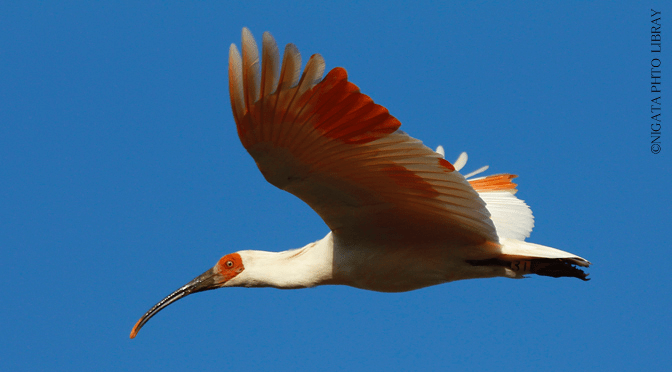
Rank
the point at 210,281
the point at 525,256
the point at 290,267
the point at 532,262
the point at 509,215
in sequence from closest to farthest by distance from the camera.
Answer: the point at 525,256 < the point at 532,262 < the point at 290,267 < the point at 210,281 < the point at 509,215

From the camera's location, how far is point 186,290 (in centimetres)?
666

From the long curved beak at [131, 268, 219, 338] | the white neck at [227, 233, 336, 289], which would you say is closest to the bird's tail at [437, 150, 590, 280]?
the white neck at [227, 233, 336, 289]

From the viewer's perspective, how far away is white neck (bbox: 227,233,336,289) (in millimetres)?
5867

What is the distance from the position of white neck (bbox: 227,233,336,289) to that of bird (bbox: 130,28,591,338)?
0.03ft

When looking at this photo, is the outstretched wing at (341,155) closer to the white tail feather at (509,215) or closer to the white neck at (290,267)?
the white neck at (290,267)

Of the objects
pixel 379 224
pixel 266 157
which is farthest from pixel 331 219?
pixel 266 157

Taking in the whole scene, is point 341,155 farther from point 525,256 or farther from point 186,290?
point 186,290

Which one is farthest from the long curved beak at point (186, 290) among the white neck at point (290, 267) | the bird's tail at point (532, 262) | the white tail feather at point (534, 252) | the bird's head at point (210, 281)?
the white tail feather at point (534, 252)

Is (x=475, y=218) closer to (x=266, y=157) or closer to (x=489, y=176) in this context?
(x=266, y=157)

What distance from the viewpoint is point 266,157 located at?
14.5 ft

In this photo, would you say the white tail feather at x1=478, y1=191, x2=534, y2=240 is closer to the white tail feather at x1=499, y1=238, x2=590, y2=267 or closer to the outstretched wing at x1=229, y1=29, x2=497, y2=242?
the white tail feather at x1=499, y1=238, x2=590, y2=267

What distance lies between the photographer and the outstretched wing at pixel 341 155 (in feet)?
12.2

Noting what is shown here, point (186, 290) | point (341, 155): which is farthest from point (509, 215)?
point (186, 290)

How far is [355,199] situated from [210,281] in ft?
7.52
